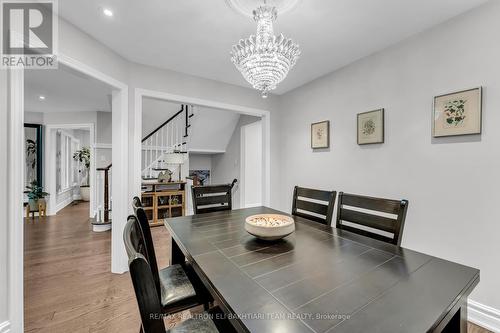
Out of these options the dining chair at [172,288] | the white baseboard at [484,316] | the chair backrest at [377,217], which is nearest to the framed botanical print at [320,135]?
the chair backrest at [377,217]

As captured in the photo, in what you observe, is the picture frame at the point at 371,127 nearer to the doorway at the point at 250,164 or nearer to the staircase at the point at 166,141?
the doorway at the point at 250,164

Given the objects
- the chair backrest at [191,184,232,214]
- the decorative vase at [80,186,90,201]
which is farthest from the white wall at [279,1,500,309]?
the decorative vase at [80,186,90,201]

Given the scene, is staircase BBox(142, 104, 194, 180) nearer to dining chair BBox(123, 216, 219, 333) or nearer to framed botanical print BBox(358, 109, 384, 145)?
framed botanical print BBox(358, 109, 384, 145)

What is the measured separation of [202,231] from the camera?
1.58m

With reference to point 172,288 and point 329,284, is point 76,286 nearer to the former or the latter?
point 172,288

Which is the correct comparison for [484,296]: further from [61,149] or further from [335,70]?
[61,149]

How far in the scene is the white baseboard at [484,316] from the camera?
1.62 m

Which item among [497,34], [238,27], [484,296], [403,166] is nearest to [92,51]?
[238,27]

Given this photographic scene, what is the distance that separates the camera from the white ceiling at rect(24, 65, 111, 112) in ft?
10.3

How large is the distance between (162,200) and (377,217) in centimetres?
402

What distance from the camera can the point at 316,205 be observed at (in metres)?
1.96

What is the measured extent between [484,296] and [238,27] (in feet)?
9.80

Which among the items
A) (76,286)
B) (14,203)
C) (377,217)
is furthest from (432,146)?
(76,286)
